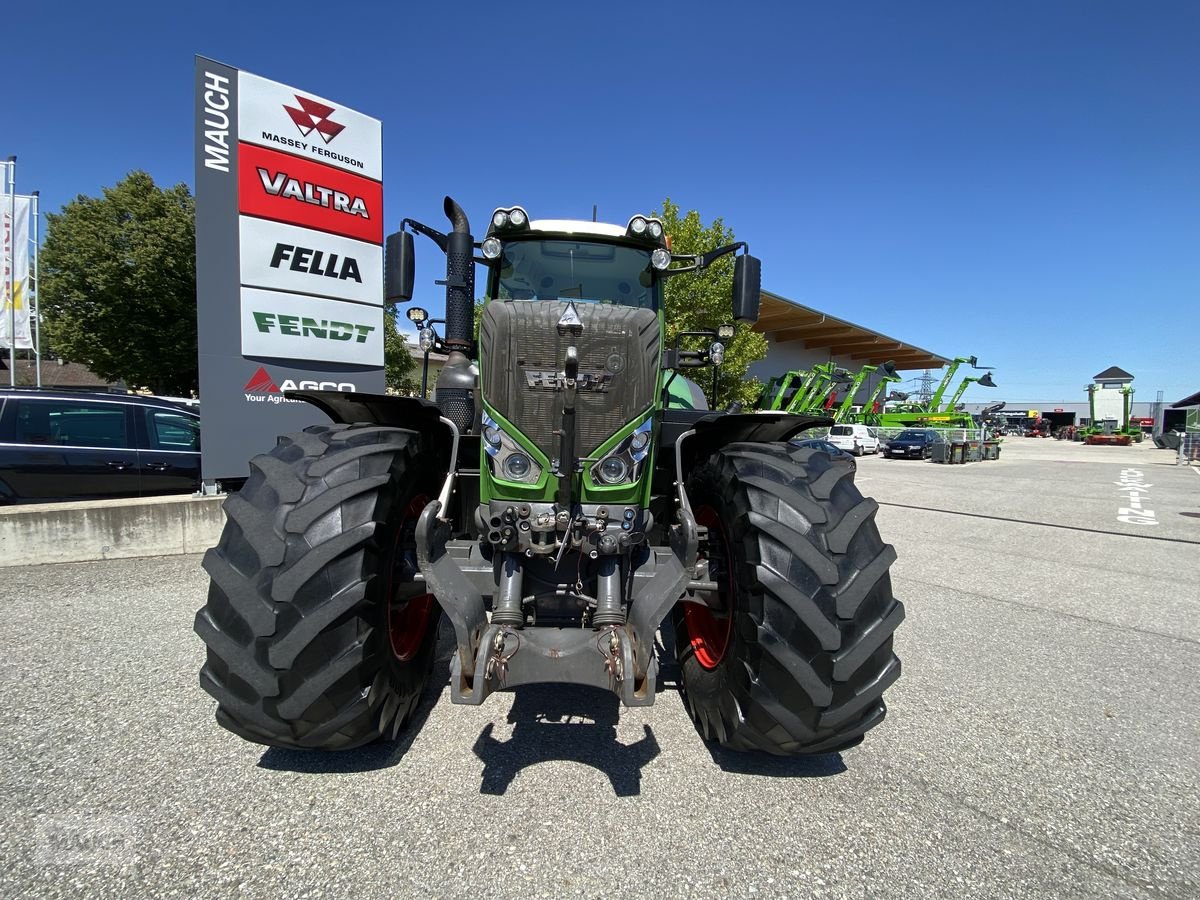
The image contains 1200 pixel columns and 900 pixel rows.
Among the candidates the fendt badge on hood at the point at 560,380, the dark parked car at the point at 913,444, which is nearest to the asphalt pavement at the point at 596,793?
the fendt badge on hood at the point at 560,380

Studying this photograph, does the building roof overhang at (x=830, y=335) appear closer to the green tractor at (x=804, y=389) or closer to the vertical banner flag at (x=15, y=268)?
the green tractor at (x=804, y=389)

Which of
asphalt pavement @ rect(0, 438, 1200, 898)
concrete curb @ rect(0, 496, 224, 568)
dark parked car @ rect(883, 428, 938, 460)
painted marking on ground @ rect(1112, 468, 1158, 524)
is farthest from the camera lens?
dark parked car @ rect(883, 428, 938, 460)

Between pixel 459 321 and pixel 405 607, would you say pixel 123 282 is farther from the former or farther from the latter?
pixel 405 607

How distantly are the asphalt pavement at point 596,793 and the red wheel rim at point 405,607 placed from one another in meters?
0.37

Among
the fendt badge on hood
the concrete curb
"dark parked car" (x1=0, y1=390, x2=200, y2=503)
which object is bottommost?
the concrete curb

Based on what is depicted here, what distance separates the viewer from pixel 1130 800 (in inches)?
96.1

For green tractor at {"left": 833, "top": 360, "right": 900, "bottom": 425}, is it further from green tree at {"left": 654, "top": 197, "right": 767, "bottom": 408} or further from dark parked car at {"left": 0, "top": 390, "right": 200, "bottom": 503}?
dark parked car at {"left": 0, "top": 390, "right": 200, "bottom": 503}

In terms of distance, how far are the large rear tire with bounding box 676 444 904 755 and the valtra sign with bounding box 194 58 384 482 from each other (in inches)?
233

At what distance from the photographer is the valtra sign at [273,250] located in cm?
613

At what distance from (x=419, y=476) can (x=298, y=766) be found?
4.41 feet

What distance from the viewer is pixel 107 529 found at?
19.0 feet

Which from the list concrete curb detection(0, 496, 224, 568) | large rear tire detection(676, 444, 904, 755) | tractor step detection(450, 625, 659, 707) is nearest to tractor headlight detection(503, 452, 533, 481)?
tractor step detection(450, 625, 659, 707)

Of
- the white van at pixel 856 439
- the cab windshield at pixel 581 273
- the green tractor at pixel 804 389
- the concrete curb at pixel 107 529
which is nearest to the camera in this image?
the cab windshield at pixel 581 273

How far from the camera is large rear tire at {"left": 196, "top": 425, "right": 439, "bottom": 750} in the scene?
6.95ft
